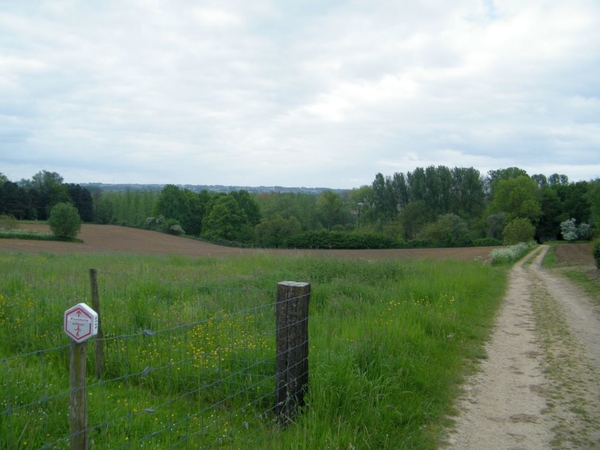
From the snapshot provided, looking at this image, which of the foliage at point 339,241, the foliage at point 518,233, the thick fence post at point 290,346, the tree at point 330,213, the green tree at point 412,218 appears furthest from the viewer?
the tree at point 330,213

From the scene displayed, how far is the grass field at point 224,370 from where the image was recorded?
4.52 meters

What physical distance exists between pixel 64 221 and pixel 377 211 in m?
69.7

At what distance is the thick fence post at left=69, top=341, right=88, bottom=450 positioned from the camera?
3.08 meters

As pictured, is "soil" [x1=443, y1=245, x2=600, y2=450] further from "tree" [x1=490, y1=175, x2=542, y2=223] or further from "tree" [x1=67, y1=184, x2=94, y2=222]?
"tree" [x1=67, y1=184, x2=94, y2=222]

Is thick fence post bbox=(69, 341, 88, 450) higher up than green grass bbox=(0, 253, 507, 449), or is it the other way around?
thick fence post bbox=(69, 341, 88, 450)

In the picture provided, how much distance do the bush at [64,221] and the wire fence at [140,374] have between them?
4896cm

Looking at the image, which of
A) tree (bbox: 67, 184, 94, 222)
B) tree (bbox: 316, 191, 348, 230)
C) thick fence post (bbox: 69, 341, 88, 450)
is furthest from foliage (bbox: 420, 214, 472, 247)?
Result: thick fence post (bbox: 69, 341, 88, 450)

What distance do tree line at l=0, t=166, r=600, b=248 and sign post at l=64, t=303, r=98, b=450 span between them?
6623cm

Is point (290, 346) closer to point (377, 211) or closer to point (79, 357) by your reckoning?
point (79, 357)

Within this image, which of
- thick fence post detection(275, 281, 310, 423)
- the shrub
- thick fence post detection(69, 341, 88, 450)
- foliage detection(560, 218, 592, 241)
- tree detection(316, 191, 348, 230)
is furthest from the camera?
tree detection(316, 191, 348, 230)

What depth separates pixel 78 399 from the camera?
3.22 metres

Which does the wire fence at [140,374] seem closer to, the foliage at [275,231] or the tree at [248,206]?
the foliage at [275,231]

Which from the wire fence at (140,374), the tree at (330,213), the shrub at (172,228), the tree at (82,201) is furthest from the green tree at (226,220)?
the wire fence at (140,374)

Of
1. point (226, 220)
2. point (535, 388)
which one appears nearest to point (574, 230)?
point (226, 220)
